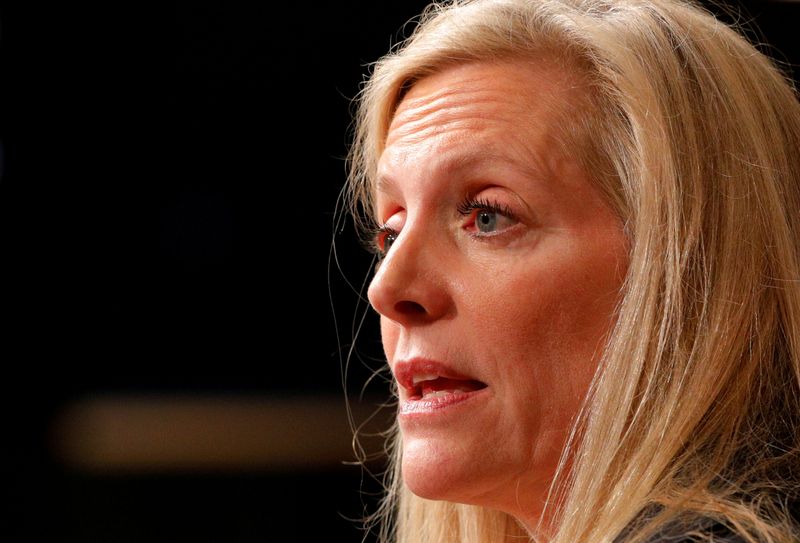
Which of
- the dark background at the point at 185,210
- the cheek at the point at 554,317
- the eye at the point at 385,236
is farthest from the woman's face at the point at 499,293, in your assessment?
the dark background at the point at 185,210

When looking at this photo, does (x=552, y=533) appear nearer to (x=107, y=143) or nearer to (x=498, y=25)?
(x=498, y=25)

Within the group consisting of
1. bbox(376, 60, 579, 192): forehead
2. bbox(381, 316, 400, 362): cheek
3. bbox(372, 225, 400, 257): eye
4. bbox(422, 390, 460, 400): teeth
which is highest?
bbox(376, 60, 579, 192): forehead

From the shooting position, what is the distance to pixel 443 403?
45.1 inches

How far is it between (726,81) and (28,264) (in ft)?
7.56

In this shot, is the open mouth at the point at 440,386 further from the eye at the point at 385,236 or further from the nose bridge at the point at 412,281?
the eye at the point at 385,236

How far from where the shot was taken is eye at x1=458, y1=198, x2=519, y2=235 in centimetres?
114

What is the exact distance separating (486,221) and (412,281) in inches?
→ 4.2

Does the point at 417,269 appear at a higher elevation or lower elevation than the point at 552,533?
higher

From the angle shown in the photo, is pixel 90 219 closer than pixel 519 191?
No

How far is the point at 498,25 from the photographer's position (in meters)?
1.24

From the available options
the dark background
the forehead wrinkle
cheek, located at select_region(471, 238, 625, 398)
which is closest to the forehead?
the forehead wrinkle

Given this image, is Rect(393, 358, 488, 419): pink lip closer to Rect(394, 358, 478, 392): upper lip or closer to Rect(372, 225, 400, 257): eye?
Rect(394, 358, 478, 392): upper lip

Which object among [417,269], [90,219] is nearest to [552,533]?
[417,269]

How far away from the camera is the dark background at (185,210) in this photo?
9.53 feet
